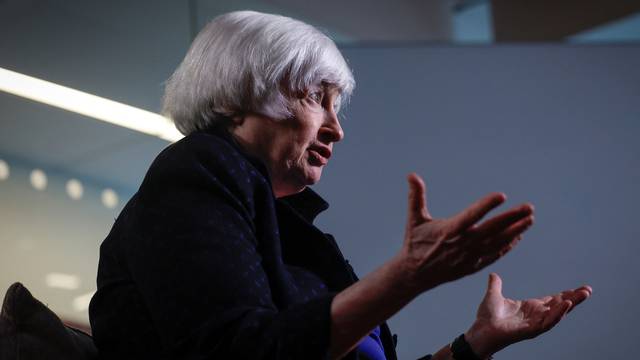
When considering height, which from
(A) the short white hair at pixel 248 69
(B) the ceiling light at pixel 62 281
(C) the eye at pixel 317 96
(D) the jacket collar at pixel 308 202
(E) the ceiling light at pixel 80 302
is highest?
(A) the short white hair at pixel 248 69

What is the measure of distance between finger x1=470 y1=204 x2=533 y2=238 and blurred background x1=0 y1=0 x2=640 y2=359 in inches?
65.2

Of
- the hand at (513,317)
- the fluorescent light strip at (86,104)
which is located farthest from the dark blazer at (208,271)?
the fluorescent light strip at (86,104)

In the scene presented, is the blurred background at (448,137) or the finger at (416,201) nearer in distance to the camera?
the finger at (416,201)

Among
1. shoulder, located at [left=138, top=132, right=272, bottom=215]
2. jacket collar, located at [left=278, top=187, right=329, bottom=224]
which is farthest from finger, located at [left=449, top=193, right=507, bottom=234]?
jacket collar, located at [left=278, top=187, right=329, bottom=224]

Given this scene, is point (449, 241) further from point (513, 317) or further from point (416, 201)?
point (513, 317)

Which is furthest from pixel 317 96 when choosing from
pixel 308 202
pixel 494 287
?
pixel 494 287

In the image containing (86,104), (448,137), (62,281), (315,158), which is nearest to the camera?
(315,158)

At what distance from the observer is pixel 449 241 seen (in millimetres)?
865

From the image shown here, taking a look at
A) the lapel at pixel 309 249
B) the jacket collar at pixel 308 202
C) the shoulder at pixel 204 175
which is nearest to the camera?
the shoulder at pixel 204 175

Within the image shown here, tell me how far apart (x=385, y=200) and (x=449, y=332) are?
47 cm

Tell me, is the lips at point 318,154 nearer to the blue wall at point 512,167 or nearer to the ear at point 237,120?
the ear at point 237,120

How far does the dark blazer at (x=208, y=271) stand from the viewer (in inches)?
37.1

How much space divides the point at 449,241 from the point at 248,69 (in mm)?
568

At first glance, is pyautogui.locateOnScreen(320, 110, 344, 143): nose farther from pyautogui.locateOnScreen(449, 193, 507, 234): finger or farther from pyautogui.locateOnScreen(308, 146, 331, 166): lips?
pyautogui.locateOnScreen(449, 193, 507, 234): finger
